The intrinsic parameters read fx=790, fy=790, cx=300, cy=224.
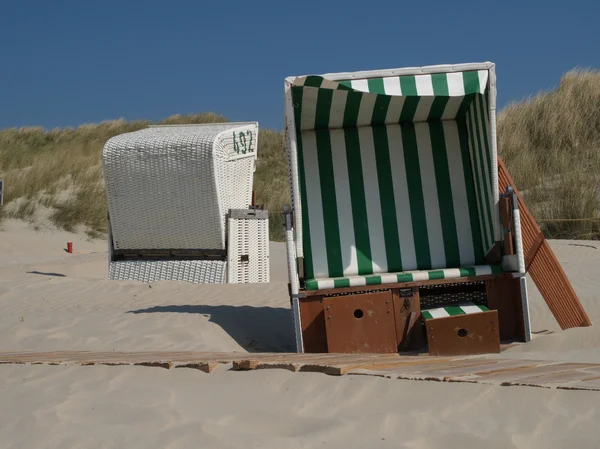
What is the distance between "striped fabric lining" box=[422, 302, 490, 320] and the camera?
595cm

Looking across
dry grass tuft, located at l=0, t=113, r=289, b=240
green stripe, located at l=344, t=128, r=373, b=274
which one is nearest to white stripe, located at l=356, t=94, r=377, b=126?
green stripe, located at l=344, t=128, r=373, b=274

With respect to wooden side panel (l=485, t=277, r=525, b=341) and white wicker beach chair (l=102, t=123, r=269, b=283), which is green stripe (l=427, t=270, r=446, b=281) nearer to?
wooden side panel (l=485, t=277, r=525, b=341)

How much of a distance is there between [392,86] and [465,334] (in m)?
1.90

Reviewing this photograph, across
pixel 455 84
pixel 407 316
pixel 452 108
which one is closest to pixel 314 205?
pixel 407 316

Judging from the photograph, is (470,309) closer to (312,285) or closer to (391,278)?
(391,278)

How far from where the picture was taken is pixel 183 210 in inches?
406

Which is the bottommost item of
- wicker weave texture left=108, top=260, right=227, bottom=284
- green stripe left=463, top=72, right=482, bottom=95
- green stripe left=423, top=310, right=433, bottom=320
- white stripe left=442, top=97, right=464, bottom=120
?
green stripe left=423, top=310, right=433, bottom=320

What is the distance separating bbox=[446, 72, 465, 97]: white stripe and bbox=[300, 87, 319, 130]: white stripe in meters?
1.04

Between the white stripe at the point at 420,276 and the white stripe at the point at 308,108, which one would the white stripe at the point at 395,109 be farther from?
the white stripe at the point at 420,276

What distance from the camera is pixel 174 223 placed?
10.3m

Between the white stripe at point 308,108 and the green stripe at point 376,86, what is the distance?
1.74ft

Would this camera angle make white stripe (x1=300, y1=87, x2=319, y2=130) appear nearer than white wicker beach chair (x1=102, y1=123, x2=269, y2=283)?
Yes

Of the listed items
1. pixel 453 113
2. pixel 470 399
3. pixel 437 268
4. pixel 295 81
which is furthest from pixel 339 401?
pixel 453 113

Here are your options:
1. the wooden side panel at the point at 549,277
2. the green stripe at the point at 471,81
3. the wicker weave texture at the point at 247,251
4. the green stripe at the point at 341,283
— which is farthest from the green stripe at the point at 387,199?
the wicker weave texture at the point at 247,251
